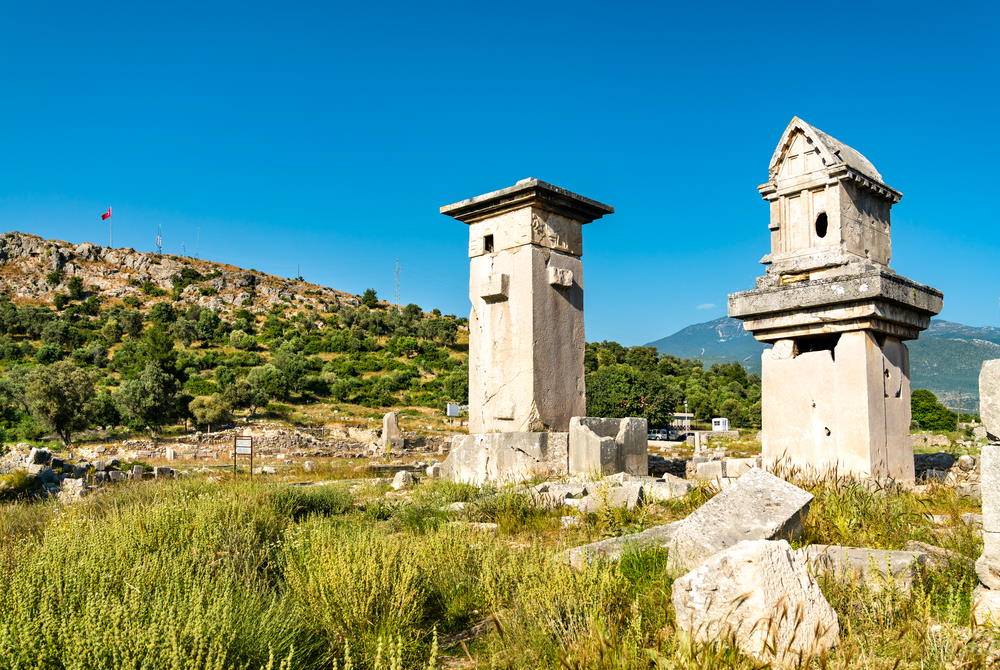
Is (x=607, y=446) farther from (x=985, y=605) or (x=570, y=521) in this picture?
(x=985, y=605)

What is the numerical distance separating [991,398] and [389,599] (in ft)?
10.1

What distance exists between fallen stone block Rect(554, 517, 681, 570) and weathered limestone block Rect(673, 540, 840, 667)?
→ 1.00 m

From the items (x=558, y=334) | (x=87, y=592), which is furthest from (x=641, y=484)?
(x=87, y=592)

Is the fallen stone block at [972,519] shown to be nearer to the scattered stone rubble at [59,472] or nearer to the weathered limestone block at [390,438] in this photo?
the scattered stone rubble at [59,472]

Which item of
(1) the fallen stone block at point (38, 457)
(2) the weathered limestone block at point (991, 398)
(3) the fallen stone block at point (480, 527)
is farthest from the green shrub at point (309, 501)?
(1) the fallen stone block at point (38, 457)

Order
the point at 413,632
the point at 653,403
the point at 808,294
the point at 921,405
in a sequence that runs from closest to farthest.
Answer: the point at 413,632 → the point at 808,294 → the point at 921,405 → the point at 653,403

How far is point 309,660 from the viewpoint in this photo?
3.22 m

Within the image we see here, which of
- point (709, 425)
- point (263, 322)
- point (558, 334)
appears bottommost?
point (709, 425)

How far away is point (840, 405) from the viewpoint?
6.66 meters

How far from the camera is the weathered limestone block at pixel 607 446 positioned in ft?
28.8

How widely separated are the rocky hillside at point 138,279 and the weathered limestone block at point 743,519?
233ft

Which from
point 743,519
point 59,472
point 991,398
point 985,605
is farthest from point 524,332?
point 59,472

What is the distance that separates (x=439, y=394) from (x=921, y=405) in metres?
24.6

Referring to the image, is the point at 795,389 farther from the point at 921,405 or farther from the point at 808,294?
the point at 921,405
